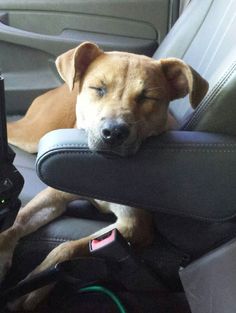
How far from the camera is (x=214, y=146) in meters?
1.22

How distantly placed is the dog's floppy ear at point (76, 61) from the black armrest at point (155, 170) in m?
0.29

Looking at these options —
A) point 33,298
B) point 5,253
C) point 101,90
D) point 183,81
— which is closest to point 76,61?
point 101,90

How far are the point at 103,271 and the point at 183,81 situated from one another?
58 cm

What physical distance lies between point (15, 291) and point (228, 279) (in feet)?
1.89

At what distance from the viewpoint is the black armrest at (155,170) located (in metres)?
1.22

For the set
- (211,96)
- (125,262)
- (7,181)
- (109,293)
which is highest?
(211,96)

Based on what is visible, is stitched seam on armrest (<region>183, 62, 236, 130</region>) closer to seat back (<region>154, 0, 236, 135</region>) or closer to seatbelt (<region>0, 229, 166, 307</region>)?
seat back (<region>154, 0, 236, 135</region>)

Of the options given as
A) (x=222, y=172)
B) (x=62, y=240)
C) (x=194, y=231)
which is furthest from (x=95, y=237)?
(x=222, y=172)

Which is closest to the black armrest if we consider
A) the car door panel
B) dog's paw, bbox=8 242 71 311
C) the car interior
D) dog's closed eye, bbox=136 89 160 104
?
the car interior

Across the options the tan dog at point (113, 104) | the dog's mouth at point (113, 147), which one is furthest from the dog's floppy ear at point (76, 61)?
the dog's mouth at point (113, 147)

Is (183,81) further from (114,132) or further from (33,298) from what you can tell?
(33,298)

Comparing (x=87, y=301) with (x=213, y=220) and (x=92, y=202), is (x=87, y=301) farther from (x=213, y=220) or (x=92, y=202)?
(x=213, y=220)

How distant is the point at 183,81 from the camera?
1.53m

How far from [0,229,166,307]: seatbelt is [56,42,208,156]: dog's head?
0.28 meters
